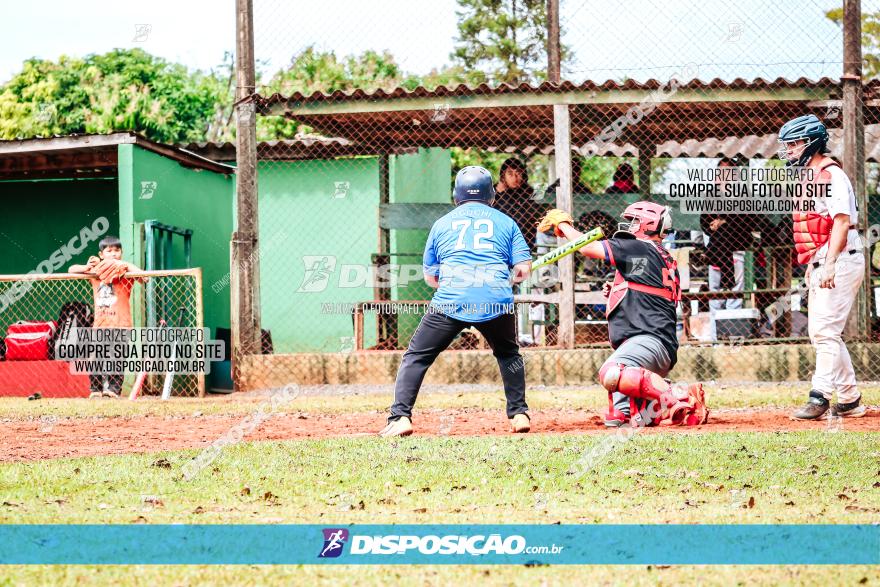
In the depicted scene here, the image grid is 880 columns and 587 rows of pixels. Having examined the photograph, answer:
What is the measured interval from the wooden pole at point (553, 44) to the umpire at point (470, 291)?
4.61 meters

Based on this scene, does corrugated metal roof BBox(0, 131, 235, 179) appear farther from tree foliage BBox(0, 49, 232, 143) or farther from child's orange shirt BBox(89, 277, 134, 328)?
tree foliage BBox(0, 49, 232, 143)

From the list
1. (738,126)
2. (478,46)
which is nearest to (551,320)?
(738,126)

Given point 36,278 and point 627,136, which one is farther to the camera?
→ point 627,136

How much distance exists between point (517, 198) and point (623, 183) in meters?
1.80

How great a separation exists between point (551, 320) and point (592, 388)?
2.37 meters

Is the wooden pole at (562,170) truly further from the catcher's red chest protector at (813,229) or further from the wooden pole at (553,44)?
the catcher's red chest protector at (813,229)

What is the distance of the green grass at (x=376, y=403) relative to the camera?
378 inches

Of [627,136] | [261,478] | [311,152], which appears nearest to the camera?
[261,478]

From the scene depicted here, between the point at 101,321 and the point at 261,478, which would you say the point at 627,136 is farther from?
the point at 261,478

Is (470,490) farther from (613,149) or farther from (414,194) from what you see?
(613,149)

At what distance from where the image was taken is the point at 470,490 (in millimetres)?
5191

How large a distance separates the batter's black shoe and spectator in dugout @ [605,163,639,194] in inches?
209

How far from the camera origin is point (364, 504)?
15.9 feet

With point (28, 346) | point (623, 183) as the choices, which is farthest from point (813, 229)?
point (28, 346)
